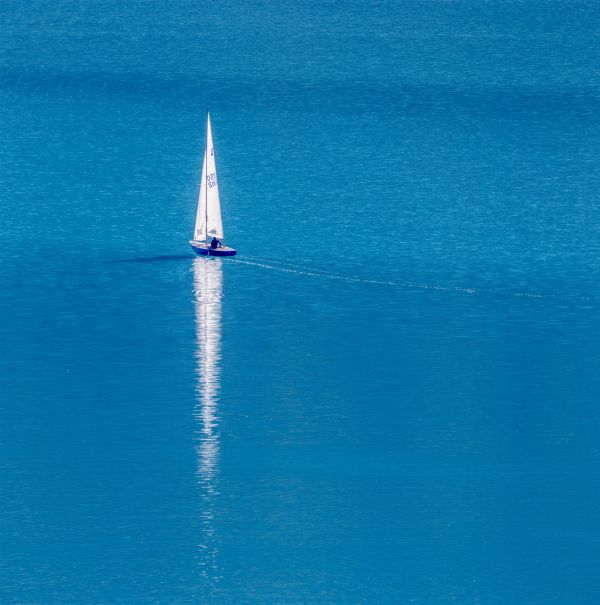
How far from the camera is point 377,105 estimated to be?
654 ft

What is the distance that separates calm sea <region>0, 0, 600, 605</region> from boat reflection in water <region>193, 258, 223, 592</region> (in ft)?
0.88

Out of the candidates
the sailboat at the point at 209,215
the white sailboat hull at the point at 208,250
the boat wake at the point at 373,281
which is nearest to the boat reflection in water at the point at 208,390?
the white sailboat hull at the point at 208,250

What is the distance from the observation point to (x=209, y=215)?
145875mm

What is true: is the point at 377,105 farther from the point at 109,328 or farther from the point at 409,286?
the point at 109,328

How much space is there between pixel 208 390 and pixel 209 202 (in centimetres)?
2798

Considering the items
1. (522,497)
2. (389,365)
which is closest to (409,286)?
(389,365)

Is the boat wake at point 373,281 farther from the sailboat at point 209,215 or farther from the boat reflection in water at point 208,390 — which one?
the boat reflection in water at point 208,390

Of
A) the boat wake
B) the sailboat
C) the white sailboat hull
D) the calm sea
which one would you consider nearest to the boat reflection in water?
the calm sea

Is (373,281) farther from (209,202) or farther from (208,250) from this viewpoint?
(209,202)

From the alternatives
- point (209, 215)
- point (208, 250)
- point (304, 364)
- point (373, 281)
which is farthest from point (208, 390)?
point (209, 215)

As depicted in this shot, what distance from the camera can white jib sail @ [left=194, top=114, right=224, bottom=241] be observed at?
145125 millimetres

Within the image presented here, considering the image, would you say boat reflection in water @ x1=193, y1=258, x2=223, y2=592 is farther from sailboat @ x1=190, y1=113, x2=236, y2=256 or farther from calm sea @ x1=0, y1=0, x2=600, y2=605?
sailboat @ x1=190, y1=113, x2=236, y2=256

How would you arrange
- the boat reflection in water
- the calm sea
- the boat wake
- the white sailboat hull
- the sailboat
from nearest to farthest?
the calm sea < the boat reflection in water < the boat wake < the sailboat < the white sailboat hull

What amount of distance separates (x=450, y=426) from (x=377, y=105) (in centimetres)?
8942
